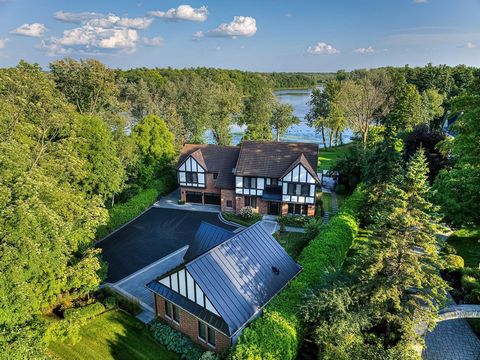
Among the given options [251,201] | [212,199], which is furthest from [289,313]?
[212,199]

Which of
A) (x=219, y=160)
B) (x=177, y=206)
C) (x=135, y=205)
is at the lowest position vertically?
(x=177, y=206)

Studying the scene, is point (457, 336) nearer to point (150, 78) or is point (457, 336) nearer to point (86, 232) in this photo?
point (86, 232)

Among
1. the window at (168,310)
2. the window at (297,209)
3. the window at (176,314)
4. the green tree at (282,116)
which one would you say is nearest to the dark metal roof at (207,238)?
the window at (168,310)

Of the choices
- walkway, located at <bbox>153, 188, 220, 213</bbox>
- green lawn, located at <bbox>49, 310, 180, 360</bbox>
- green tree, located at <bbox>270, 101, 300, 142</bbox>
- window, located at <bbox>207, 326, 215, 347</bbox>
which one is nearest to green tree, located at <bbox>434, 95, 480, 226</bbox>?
window, located at <bbox>207, 326, 215, 347</bbox>

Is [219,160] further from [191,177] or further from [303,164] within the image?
[303,164]

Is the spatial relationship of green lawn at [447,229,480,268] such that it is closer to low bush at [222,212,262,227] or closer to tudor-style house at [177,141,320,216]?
tudor-style house at [177,141,320,216]

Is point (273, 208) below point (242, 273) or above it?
below
